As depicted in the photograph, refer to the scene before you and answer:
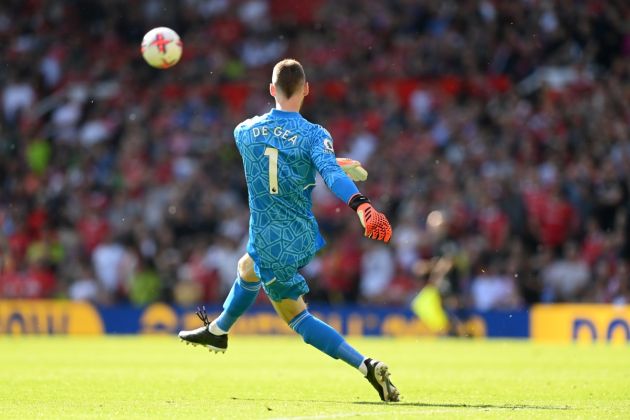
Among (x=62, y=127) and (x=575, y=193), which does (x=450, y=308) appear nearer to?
(x=575, y=193)

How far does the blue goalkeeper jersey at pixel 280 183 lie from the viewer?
28.1ft

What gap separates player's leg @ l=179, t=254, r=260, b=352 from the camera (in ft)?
29.7

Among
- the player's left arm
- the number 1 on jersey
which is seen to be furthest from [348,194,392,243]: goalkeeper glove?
the number 1 on jersey

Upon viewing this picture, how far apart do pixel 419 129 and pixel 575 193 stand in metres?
3.62

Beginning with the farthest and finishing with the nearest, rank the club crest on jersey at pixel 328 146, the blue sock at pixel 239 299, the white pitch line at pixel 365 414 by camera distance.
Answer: the blue sock at pixel 239 299 → the club crest on jersey at pixel 328 146 → the white pitch line at pixel 365 414

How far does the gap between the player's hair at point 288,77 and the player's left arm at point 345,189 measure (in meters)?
0.37

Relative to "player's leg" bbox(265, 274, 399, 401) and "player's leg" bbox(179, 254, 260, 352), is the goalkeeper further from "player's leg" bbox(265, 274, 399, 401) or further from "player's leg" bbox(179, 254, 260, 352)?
"player's leg" bbox(179, 254, 260, 352)

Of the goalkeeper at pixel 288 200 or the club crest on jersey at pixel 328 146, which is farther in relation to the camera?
the goalkeeper at pixel 288 200

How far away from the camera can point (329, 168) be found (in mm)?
8180

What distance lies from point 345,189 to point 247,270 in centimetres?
135

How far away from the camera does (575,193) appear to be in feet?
64.5

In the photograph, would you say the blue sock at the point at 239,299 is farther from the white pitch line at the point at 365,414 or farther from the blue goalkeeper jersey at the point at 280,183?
the white pitch line at the point at 365,414

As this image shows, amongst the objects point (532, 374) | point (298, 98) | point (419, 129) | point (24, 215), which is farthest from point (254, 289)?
point (24, 215)

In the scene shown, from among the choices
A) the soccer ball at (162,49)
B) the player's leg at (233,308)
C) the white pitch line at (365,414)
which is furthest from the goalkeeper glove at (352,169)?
the soccer ball at (162,49)
